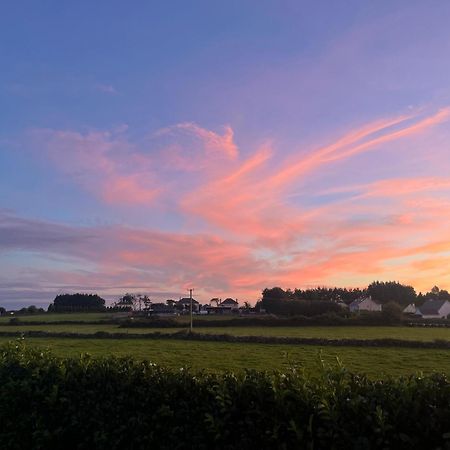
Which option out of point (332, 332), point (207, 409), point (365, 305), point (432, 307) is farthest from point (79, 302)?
point (207, 409)

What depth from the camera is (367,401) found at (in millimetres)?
4109

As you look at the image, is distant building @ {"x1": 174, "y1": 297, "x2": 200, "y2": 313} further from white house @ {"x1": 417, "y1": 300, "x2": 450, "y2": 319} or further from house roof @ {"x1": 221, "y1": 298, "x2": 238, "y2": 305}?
white house @ {"x1": 417, "y1": 300, "x2": 450, "y2": 319}

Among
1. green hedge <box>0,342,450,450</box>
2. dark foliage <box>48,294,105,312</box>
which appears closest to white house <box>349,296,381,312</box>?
dark foliage <box>48,294,105,312</box>

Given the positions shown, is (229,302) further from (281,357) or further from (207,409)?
Result: (207,409)

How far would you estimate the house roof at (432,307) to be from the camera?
385 ft

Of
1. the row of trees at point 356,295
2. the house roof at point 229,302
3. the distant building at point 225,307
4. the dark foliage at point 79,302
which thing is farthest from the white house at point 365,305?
the dark foliage at point 79,302

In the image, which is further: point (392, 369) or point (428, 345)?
point (428, 345)

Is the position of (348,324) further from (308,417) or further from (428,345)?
(308,417)

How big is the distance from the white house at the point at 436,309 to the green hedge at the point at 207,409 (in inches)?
4709

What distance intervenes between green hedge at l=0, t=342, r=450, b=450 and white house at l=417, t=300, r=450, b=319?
120 metres

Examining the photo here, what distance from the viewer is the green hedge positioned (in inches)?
156

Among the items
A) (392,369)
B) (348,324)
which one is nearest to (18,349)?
(392,369)

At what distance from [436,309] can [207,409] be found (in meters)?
123

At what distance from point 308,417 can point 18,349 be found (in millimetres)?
5267
